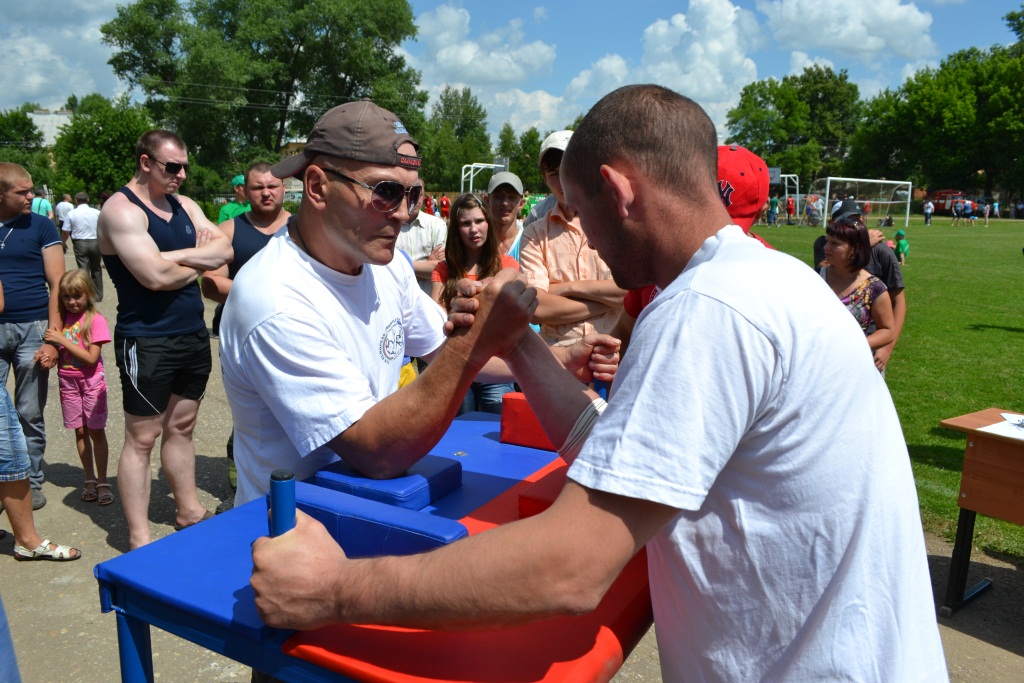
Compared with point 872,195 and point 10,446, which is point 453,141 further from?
point 10,446

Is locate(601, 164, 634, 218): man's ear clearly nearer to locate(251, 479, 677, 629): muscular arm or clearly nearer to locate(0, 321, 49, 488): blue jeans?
locate(251, 479, 677, 629): muscular arm

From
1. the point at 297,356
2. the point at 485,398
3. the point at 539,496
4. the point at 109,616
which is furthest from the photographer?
the point at 485,398

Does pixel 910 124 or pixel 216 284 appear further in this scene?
pixel 910 124

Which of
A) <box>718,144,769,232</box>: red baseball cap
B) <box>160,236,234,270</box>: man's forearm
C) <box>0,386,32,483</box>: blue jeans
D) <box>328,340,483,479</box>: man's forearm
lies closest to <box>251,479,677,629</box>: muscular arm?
<box>328,340,483,479</box>: man's forearm

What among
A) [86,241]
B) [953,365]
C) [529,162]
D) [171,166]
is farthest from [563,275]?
[529,162]

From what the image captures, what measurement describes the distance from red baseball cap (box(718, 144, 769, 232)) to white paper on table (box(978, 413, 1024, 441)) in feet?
6.39

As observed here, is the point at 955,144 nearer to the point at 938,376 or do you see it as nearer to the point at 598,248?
the point at 938,376

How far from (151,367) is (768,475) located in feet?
12.0

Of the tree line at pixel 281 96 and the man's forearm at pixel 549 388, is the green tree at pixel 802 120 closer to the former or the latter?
the tree line at pixel 281 96

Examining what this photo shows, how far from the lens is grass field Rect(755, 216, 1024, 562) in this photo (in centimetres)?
487

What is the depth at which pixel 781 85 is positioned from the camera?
75500 millimetres

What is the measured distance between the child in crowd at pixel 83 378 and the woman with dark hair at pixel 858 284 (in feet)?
15.7

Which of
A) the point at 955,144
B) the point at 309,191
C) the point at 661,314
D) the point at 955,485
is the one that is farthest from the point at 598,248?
the point at 955,144

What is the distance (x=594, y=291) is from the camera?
3.89m
